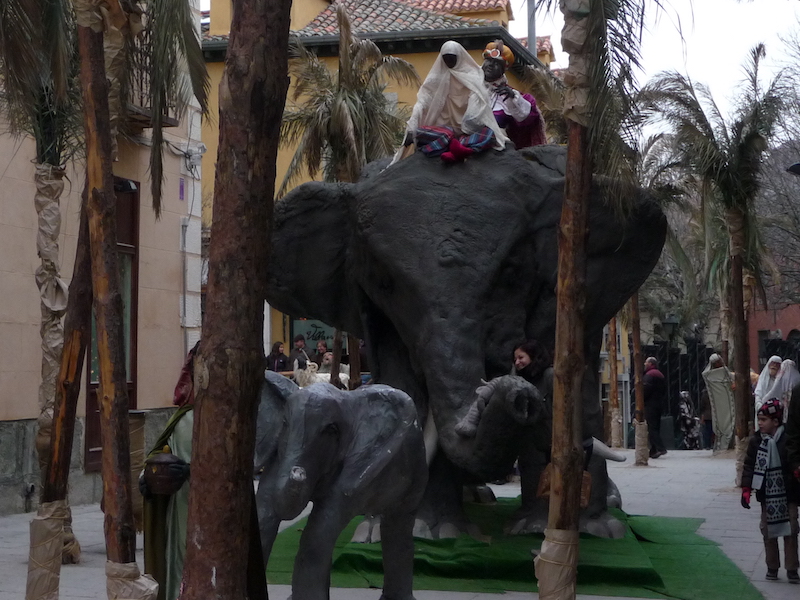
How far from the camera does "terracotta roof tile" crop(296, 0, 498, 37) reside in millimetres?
30528

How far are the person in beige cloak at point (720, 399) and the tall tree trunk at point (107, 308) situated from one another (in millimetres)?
18234

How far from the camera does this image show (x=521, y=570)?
27.2 ft

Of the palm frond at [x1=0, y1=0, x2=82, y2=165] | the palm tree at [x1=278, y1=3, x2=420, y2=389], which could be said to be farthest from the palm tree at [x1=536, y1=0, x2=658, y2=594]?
the palm tree at [x1=278, y1=3, x2=420, y2=389]

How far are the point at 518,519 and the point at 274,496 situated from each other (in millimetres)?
4195

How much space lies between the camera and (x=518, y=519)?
9.34 metres

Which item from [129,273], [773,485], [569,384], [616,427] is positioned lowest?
[616,427]

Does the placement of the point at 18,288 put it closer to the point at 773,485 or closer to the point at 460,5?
the point at 773,485

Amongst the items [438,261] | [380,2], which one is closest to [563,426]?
[438,261]

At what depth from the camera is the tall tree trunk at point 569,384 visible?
5.94 meters

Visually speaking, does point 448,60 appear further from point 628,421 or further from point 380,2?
point 628,421

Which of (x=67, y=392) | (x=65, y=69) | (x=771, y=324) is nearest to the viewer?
(x=67, y=392)

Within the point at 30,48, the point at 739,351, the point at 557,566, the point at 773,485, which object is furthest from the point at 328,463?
the point at 739,351

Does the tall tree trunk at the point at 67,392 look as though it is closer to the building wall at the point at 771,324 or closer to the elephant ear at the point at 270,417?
the elephant ear at the point at 270,417

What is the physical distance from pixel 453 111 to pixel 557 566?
4.04 m
